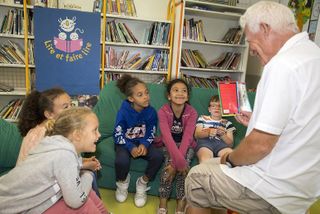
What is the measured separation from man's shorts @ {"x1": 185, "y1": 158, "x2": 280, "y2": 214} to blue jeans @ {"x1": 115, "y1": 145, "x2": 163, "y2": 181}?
0.67 m

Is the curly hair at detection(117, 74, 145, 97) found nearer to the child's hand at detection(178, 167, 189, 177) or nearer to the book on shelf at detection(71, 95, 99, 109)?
the child's hand at detection(178, 167, 189, 177)

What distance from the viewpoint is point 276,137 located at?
40.9 inches

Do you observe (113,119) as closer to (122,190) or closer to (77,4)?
(122,190)

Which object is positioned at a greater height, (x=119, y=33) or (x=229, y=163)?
(x=119, y=33)

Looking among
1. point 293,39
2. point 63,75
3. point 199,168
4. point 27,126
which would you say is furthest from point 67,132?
point 63,75

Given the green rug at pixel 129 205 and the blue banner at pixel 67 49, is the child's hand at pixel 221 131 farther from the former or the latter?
the blue banner at pixel 67 49

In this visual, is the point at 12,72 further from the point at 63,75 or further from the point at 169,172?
the point at 169,172

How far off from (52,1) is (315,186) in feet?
10.6

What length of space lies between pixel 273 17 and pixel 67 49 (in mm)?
2559

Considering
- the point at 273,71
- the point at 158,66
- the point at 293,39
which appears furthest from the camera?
the point at 158,66

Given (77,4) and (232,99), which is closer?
(232,99)

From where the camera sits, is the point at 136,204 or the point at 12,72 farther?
the point at 12,72

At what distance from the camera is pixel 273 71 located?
1014mm

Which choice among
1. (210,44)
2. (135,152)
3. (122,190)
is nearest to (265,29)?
(135,152)
